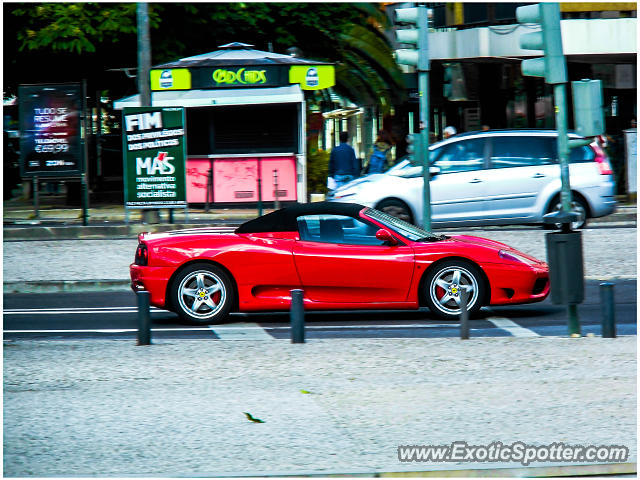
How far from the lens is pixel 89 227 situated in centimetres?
1928

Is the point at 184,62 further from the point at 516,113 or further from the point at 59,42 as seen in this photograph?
the point at 516,113

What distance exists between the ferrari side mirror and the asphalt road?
831mm

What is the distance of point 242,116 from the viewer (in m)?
24.6

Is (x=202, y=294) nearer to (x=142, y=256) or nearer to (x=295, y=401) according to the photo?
(x=142, y=256)

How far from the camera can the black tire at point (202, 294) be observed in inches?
436

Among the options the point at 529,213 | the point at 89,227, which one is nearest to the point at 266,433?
the point at 529,213

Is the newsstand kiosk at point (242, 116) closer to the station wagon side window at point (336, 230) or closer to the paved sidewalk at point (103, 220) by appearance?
the paved sidewalk at point (103, 220)

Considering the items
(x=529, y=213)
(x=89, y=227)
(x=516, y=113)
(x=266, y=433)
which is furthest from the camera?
(x=516, y=113)

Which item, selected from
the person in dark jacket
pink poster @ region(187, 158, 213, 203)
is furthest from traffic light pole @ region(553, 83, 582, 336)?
pink poster @ region(187, 158, 213, 203)

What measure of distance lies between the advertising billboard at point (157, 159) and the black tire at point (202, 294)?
833cm

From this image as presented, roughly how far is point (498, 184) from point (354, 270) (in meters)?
7.48

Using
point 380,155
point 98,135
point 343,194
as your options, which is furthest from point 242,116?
point 98,135

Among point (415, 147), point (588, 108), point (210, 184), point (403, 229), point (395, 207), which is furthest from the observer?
point (210, 184)

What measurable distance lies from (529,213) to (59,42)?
479 inches
